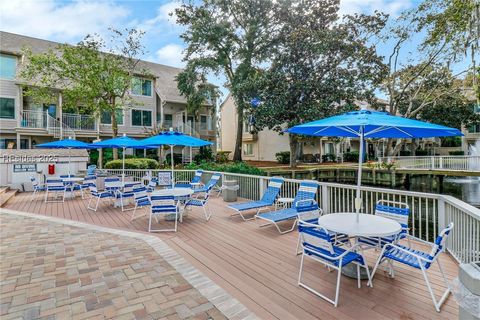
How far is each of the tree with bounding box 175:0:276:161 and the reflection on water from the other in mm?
15654

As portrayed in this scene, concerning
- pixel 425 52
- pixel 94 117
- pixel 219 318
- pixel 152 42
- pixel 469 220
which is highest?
pixel 152 42

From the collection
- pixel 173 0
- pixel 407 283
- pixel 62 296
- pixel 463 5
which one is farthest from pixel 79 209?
pixel 173 0

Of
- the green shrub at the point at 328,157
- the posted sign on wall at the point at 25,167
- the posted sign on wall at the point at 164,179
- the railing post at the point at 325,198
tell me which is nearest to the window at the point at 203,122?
the green shrub at the point at 328,157

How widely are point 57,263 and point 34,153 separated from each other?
1069 cm

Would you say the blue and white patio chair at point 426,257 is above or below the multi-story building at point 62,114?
below

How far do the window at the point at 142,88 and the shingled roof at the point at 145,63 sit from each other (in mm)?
851

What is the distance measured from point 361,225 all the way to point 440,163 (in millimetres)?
19484

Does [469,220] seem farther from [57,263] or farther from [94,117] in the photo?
[94,117]

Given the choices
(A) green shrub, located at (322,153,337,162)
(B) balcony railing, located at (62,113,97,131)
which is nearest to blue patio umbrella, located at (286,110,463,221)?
(B) balcony railing, located at (62,113,97,131)

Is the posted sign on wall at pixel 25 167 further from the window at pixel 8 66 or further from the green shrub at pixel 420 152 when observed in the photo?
the green shrub at pixel 420 152

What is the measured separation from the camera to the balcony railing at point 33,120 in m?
17.8

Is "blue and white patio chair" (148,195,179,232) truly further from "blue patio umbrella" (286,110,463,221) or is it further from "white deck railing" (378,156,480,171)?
"white deck railing" (378,156,480,171)

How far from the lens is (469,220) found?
368cm

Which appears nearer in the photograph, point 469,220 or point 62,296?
point 62,296
